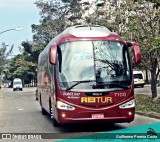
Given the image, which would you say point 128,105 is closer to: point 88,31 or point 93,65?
point 93,65

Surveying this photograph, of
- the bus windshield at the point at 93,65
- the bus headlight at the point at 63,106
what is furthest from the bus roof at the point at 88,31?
the bus headlight at the point at 63,106

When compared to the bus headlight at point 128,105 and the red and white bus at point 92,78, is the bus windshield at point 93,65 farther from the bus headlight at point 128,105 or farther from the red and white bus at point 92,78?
the bus headlight at point 128,105

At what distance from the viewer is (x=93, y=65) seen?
12211 mm

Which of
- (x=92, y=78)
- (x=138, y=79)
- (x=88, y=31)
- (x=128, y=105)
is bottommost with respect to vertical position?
(x=138, y=79)

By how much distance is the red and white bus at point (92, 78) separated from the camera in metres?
11.8

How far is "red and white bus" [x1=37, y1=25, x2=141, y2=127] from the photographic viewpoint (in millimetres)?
11789

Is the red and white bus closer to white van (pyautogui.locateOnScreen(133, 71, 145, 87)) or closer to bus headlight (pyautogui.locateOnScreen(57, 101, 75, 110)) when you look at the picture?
bus headlight (pyautogui.locateOnScreen(57, 101, 75, 110))

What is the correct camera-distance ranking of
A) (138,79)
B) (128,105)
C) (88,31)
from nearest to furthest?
(128,105)
(88,31)
(138,79)

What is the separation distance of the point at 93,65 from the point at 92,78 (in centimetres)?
45

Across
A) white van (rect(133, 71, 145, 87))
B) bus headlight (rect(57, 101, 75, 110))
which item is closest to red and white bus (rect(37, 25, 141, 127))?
bus headlight (rect(57, 101, 75, 110))

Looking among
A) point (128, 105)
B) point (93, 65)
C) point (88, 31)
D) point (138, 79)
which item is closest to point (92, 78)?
point (93, 65)

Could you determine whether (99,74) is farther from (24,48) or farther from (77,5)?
(24,48)

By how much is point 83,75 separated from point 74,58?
638mm

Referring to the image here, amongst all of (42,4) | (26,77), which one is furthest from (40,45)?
(26,77)
